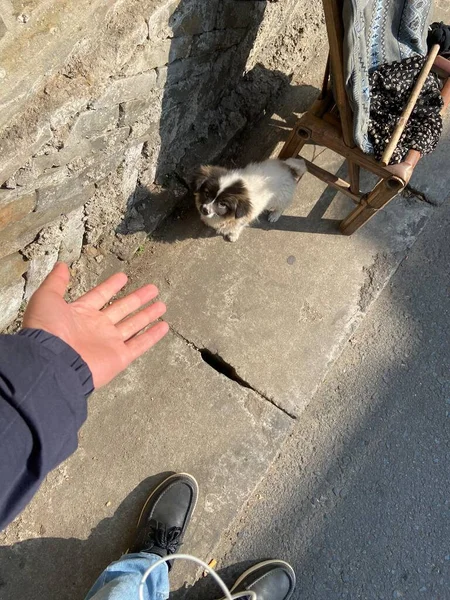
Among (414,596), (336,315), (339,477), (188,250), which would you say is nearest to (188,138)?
(188,250)

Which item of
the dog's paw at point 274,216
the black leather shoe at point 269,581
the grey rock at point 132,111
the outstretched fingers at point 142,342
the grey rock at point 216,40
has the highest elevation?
the grey rock at point 216,40

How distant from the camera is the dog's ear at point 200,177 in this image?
257 centimetres

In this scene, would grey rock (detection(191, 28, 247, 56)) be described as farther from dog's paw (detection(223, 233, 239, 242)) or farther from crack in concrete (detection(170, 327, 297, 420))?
crack in concrete (detection(170, 327, 297, 420))

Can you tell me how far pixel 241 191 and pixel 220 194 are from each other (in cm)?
12

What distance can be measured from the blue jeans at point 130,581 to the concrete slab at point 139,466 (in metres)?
0.19

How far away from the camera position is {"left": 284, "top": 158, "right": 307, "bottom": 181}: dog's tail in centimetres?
275

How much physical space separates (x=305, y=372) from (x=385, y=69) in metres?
1.67

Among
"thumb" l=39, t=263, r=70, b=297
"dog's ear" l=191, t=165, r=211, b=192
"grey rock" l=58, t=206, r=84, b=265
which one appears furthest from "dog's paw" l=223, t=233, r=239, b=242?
"thumb" l=39, t=263, r=70, b=297

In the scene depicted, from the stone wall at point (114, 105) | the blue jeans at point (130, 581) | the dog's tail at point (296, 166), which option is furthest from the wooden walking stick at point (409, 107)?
the blue jeans at point (130, 581)

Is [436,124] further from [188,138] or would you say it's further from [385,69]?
[188,138]

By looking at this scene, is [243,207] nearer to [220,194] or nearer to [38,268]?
[220,194]

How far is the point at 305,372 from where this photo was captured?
2594 millimetres

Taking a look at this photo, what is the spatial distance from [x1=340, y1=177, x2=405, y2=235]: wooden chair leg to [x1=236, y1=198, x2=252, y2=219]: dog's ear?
0.61m

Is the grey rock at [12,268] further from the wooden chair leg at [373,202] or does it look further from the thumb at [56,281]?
the wooden chair leg at [373,202]
